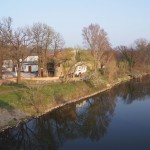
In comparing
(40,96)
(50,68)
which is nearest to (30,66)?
(50,68)

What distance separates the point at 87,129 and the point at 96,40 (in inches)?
1595

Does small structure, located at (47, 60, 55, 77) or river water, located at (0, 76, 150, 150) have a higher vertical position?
small structure, located at (47, 60, 55, 77)

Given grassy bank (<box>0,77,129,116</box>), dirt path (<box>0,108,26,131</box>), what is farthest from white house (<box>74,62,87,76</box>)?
dirt path (<box>0,108,26,131</box>)

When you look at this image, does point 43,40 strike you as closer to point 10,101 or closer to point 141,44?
point 10,101

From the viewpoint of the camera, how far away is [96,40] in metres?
63.9

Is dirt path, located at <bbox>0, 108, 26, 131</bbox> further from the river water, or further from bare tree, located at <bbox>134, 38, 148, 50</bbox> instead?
bare tree, located at <bbox>134, 38, 148, 50</bbox>

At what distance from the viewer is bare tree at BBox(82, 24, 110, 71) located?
208 ft

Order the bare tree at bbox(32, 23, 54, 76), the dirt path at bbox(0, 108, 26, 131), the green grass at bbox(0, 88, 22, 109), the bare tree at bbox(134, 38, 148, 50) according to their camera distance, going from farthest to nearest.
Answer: the bare tree at bbox(134, 38, 148, 50) → the bare tree at bbox(32, 23, 54, 76) → the green grass at bbox(0, 88, 22, 109) → the dirt path at bbox(0, 108, 26, 131)

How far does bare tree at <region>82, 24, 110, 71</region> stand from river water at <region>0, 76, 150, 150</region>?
90.9ft

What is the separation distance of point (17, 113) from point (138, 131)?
38.0ft

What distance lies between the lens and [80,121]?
28547 millimetres

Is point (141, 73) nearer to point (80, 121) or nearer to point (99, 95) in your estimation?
point (99, 95)

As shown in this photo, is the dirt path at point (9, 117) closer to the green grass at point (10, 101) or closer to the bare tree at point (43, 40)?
the green grass at point (10, 101)

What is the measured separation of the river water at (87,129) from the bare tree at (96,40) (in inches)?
1091
